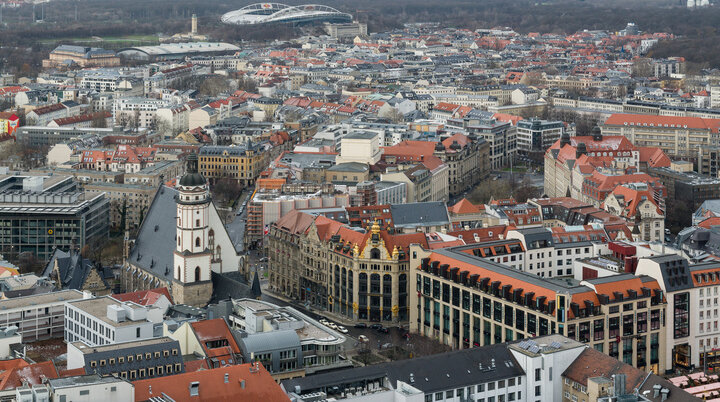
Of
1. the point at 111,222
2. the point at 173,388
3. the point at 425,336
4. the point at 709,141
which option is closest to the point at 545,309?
the point at 425,336

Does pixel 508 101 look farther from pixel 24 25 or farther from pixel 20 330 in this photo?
pixel 24 25

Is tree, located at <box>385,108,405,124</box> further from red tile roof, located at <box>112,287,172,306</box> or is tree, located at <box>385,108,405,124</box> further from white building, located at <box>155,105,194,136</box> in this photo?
red tile roof, located at <box>112,287,172,306</box>

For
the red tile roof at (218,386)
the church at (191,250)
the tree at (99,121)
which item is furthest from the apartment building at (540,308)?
the tree at (99,121)

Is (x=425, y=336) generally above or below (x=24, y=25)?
below

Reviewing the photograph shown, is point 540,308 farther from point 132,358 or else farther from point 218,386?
point 132,358

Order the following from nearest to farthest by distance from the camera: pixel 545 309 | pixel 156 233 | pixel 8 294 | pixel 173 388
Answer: pixel 173 388
pixel 545 309
pixel 8 294
pixel 156 233

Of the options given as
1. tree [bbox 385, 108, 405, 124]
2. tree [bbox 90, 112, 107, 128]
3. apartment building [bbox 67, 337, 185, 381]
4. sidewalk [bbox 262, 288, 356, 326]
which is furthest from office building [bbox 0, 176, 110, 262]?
tree [bbox 385, 108, 405, 124]
